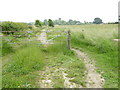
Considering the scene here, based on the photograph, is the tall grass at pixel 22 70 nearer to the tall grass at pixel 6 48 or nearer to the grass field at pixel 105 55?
the tall grass at pixel 6 48

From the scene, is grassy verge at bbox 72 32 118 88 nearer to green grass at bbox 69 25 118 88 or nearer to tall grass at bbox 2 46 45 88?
green grass at bbox 69 25 118 88

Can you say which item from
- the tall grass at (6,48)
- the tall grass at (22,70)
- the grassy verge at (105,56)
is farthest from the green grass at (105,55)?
the tall grass at (6,48)

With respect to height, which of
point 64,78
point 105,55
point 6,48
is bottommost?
point 64,78

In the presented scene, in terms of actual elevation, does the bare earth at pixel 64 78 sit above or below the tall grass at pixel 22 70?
below

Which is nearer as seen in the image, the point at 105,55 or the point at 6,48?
the point at 105,55

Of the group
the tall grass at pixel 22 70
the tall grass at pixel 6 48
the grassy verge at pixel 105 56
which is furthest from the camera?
the tall grass at pixel 6 48

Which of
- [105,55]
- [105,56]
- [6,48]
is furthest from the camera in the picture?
[6,48]

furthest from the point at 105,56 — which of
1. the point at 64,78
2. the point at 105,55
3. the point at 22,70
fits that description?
the point at 22,70

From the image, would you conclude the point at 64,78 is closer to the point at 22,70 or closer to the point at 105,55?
the point at 22,70

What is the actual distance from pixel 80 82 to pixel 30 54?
3.02m

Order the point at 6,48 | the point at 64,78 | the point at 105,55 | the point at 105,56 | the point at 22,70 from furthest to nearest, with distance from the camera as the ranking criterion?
1. the point at 6,48
2. the point at 105,55
3. the point at 105,56
4. the point at 22,70
5. the point at 64,78

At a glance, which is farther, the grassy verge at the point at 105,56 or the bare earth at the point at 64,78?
the grassy verge at the point at 105,56

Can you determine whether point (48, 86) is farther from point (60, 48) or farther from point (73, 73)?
point (60, 48)

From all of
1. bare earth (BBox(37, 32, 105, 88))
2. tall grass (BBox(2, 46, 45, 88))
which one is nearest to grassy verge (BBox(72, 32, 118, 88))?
bare earth (BBox(37, 32, 105, 88))
